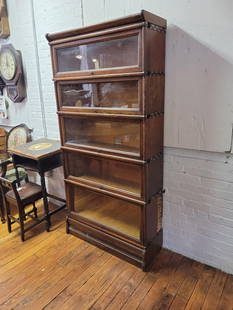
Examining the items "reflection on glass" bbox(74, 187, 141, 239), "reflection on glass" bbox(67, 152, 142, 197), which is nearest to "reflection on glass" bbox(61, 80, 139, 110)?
"reflection on glass" bbox(67, 152, 142, 197)

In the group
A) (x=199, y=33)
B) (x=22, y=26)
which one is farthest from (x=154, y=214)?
(x=22, y=26)

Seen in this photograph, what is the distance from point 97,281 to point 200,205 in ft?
3.20

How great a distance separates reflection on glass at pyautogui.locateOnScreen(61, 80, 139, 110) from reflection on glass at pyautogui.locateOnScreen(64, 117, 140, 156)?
0.12m

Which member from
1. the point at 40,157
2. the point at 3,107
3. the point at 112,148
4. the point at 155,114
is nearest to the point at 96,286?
the point at 112,148

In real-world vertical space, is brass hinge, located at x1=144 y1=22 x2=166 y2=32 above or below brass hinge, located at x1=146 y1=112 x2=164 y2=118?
above

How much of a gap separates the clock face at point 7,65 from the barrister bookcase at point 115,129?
101 centimetres

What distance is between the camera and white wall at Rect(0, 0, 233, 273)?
1445 millimetres

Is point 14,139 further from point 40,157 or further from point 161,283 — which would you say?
point 161,283

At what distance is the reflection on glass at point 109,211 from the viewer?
1.95m

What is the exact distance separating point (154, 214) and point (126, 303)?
0.66 m

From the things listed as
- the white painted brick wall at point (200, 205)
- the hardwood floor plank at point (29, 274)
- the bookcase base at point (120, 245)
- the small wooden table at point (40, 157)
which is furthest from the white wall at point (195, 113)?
the small wooden table at point (40, 157)

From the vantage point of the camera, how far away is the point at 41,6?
2246 millimetres

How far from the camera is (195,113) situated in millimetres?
1611

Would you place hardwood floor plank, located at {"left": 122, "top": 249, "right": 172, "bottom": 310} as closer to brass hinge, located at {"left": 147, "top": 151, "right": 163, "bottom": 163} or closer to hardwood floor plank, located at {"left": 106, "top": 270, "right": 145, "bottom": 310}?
hardwood floor plank, located at {"left": 106, "top": 270, "right": 145, "bottom": 310}
